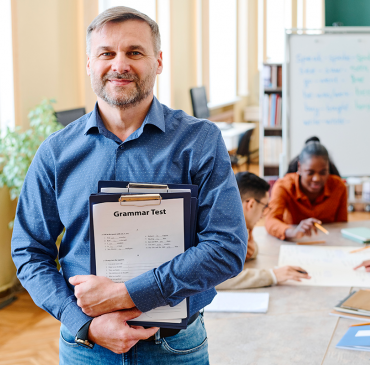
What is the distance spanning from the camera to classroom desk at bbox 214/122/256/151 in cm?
631

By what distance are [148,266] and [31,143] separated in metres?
2.42

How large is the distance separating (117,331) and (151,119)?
49 cm

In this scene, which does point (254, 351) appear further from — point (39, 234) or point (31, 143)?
point (31, 143)

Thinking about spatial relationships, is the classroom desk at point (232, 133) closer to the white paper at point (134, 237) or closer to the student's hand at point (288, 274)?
the student's hand at point (288, 274)

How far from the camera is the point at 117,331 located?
1.07m

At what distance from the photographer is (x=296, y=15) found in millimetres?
10945

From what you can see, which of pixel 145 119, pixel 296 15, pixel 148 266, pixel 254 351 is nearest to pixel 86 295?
pixel 148 266

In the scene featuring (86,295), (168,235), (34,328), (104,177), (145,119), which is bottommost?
(34,328)

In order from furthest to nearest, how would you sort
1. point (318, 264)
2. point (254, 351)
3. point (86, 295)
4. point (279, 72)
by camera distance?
1. point (279, 72)
2. point (318, 264)
3. point (254, 351)
4. point (86, 295)

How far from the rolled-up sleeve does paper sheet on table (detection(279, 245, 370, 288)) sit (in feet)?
3.20

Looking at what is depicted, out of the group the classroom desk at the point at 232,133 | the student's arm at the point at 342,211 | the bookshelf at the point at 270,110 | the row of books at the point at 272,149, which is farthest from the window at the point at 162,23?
the student's arm at the point at 342,211

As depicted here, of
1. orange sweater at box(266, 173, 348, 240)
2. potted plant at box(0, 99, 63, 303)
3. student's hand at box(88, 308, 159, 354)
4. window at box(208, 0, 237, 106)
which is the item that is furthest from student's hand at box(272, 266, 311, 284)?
window at box(208, 0, 237, 106)

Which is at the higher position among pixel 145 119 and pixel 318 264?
pixel 145 119

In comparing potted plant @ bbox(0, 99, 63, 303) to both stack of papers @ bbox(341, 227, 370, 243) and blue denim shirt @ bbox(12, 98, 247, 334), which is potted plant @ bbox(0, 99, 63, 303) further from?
blue denim shirt @ bbox(12, 98, 247, 334)
